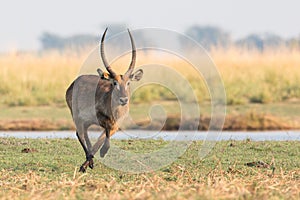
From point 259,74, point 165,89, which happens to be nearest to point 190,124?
point 165,89

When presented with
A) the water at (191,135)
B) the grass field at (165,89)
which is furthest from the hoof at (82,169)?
the grass field at (165,89)

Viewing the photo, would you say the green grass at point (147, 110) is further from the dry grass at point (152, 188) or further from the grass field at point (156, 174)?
the dry grass at point (152, 188)

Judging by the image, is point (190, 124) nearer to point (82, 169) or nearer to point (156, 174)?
point (82, 169)

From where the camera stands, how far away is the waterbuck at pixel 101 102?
8.93m

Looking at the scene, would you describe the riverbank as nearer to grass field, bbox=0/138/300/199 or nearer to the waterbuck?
grass field, bbox=0/138/300/199

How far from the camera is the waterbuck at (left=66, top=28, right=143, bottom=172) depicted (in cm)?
893

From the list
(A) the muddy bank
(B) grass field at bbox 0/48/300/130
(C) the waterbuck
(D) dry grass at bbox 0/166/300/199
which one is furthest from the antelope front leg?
(B) grass field at bbox 0/48/300/130

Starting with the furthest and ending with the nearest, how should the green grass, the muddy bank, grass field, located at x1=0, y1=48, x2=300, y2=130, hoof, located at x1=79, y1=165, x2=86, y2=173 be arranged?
grass field, located at x1=0, y1=48, x2=300, y2=130 < the green grass < the muddy bank < hoof, located at x1=79, y1=165, x2=86, y2=173

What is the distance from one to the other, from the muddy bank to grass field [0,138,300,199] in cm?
438

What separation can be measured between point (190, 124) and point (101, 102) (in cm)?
689

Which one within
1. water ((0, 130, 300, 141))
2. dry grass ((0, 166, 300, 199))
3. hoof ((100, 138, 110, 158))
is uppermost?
dry grass ((0, 166, 300, 199))

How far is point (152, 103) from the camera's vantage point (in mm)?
19016

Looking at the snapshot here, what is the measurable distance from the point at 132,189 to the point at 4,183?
137 cm

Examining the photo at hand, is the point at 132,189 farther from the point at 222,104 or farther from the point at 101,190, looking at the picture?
the point at 222,104
